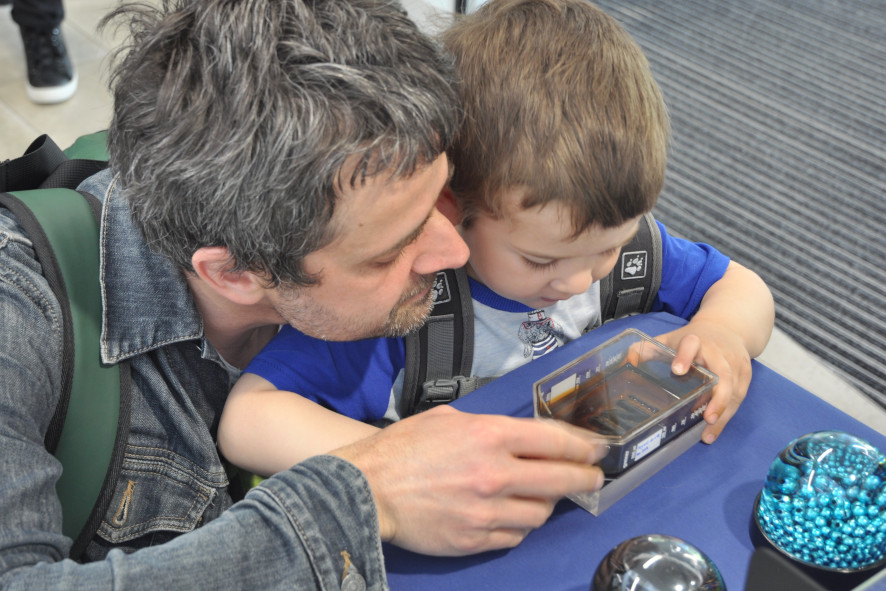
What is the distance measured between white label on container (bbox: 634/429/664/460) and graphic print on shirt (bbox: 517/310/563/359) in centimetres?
36

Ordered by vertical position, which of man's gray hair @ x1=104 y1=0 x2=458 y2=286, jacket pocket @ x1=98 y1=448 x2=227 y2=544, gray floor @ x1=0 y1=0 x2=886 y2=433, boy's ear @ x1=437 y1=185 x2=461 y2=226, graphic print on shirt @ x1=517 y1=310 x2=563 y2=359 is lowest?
gray floor @ x1=0 y1=0 x2=886 y2=433

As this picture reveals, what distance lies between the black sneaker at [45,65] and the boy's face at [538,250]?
227 centimetres

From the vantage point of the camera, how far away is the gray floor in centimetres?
199

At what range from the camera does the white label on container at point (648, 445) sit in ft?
2.74

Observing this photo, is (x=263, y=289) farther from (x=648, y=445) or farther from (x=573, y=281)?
(x=648, y=445)

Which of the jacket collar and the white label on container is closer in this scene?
the white label on container

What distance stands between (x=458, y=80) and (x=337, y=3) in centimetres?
17

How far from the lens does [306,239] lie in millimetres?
951

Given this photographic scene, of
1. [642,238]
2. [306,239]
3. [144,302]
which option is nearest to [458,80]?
[306,239]

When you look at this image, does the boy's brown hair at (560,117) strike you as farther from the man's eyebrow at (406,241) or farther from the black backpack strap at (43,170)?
the black backpack strap at (43,170)

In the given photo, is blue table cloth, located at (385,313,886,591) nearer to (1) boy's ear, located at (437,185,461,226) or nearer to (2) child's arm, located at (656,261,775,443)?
(2) child's arm, located at (656,261,775,443)

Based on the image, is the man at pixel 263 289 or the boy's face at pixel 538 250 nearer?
the man at pixel 263 289

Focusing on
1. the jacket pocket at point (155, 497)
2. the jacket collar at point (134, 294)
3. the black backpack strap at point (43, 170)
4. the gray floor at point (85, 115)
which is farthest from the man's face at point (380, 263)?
the gray floor at point (85, 115)

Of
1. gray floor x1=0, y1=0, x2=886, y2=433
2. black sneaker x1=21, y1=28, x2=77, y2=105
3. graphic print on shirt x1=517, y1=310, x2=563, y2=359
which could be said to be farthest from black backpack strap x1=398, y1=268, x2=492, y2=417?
black sneaker x1=21, y1=28, x2=77, y2=105
